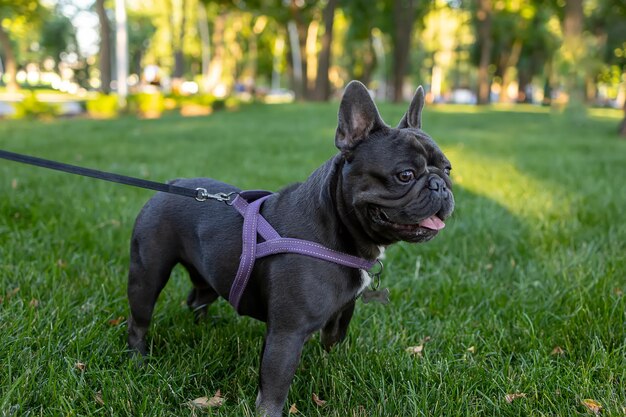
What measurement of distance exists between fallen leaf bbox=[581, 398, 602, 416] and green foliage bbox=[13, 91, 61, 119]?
52.4 feet

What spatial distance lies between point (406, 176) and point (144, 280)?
131 centimetres

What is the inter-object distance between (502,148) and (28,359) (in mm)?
9738

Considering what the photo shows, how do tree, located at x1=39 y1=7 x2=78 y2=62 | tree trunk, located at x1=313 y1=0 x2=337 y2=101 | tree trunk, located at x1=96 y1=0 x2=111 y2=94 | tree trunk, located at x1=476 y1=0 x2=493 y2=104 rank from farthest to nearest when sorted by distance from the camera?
tree, located at x1=39 y1=7 x2=78 y2=62, tree trunk, located at x1=476 y1=0 x2=493 y2=104, tree trunk, located at x1=313 y1=0 x2=337 y2=101, tree trunk, located at x1=96 y1=0 x2=111 y2=94

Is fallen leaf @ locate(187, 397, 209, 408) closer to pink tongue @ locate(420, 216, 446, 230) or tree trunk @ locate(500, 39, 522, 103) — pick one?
pink tongue @ locate(420, 216, 446, 230)

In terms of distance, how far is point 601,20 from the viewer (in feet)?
121

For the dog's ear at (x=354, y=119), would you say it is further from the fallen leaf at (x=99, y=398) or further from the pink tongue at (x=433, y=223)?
the fallen leaf at (x=99, y=398)

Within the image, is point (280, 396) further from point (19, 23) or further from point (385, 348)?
point (19, 23)

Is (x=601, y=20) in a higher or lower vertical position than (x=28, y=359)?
higher

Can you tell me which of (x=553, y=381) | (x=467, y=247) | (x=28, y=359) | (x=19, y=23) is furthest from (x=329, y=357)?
(x=19, y=23)

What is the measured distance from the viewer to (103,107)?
1761cm

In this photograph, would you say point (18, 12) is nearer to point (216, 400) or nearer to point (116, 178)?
point (116, 178)

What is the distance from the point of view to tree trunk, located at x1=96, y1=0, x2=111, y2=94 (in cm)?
2070

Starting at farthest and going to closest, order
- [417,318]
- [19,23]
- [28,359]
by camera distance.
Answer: [19,23] → [417,318] → [28,359]

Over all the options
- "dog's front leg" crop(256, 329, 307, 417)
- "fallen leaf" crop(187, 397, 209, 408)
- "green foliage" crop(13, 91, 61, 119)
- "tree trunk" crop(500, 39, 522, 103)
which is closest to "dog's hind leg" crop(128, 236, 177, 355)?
"fallen leaf" crop(187, 397, 209, 408)
